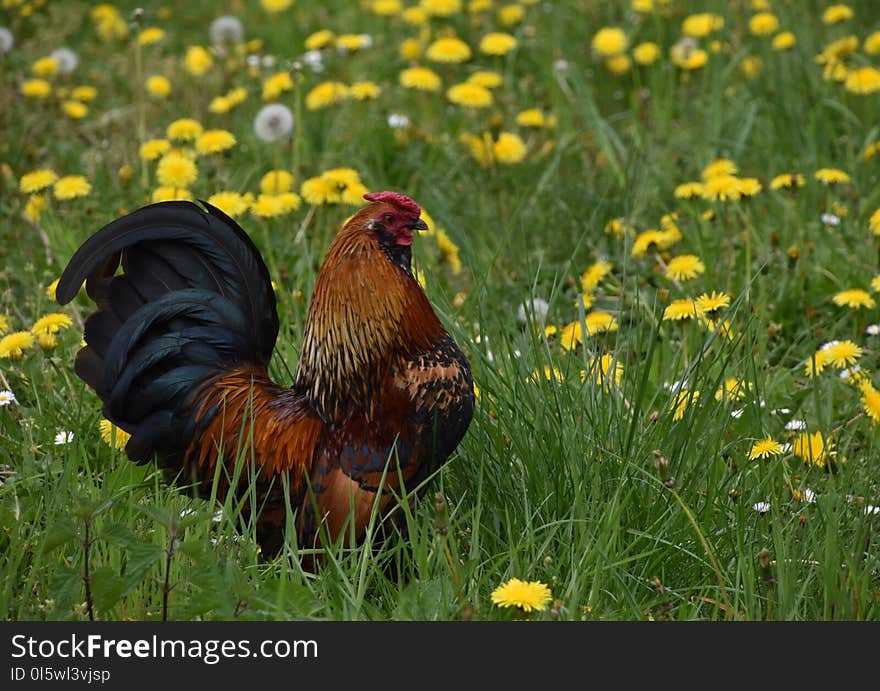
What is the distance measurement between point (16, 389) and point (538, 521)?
1.86 metres

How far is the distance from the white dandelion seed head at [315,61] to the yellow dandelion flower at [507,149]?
1327 mm

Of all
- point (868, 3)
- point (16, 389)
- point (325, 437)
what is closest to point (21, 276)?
point (16, 389)

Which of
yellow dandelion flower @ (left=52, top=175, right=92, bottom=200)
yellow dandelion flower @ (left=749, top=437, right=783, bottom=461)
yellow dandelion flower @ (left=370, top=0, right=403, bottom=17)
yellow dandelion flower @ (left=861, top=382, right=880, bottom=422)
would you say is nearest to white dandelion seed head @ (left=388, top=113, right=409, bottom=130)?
yellow dandelion flower @ (left=370, top=0, right=403, bottom=17)

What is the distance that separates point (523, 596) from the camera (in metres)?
2.67

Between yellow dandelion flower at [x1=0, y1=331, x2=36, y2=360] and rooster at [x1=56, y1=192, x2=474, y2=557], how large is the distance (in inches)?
23.7

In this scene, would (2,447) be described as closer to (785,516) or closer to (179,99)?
(785,516)

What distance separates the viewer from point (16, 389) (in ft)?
13.3

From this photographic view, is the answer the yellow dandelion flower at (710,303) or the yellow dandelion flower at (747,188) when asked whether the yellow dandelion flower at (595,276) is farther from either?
the yellow dandelion flower at (710,303)

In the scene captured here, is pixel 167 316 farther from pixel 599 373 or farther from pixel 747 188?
pixel 747 188

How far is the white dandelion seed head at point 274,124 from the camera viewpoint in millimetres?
5461

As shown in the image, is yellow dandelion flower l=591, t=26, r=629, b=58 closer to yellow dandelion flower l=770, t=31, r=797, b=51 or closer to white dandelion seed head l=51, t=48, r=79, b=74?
yellow dandelion flower l=770, t=31, r=797, b=51

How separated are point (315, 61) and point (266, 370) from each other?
11.2ft

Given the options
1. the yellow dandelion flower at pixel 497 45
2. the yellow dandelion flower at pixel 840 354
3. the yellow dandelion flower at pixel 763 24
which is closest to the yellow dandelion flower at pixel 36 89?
the yellow dandelion flower at pixel 497 45
